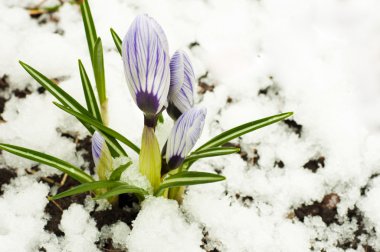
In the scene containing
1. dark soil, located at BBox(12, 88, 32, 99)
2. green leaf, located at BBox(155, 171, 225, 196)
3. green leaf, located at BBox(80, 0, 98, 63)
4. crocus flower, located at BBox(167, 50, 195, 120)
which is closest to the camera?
crocus flower, located at BBox(167, 50, 195, 120)

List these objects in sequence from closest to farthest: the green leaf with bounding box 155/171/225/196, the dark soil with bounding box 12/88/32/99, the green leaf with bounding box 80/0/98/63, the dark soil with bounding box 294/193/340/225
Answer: the green leaf with bounding box 155/171/225/196 → the green leaf with bounding box 80/0/98/63 → the dark soil with bounding box 294/193/340/225 → the dark soil with bounding box 12/88/32/99

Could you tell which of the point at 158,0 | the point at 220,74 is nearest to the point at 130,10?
the point at 158,0

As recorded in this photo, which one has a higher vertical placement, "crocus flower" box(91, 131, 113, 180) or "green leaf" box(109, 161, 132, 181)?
"crocus flower" box(91, 131, 113, 180)

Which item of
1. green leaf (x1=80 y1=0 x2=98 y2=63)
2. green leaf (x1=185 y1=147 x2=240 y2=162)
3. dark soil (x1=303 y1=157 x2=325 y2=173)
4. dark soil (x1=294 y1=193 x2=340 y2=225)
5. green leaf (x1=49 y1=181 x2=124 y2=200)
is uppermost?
green leaf (x1=80 y1=0 x2=98 y2=63)

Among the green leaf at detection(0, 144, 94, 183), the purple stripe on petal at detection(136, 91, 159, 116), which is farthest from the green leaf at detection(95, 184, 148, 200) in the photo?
the purple stripe on petal at detection(136, 91, 159, 116)

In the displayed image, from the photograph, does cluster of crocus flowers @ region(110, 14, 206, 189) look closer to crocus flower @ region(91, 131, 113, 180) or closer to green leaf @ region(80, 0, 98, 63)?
crocus flower @ region(91, 131, 113, 180)

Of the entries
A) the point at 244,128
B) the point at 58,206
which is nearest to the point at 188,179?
the point at 244,128

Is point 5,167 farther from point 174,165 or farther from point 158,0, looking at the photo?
point 158,0
